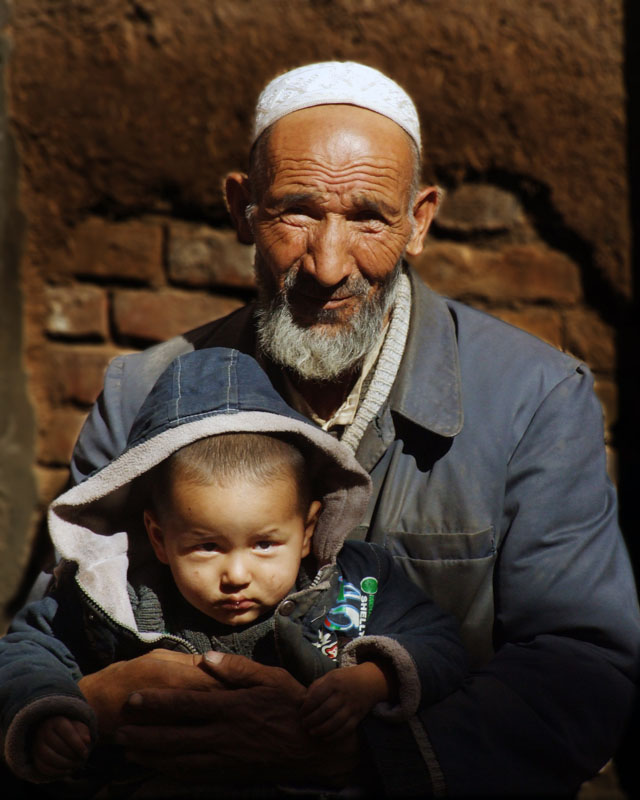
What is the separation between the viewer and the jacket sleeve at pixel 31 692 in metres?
1.59

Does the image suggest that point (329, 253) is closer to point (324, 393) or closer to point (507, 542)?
point (324, 393)

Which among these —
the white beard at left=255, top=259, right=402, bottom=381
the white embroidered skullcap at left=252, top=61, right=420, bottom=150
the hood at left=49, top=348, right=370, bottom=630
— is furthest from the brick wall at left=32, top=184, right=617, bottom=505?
the hood at left=49, top=348, right=370, bottom=630

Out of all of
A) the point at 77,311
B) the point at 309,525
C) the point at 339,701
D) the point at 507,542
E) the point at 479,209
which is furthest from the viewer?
the point at 77,311

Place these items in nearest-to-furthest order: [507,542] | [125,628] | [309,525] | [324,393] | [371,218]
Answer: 1. [125,628]
2. [309,525]
3. [507,542]
4. [371,218]
5. [324,393]

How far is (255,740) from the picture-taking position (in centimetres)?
162

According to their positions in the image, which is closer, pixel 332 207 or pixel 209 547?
pixel 209 547

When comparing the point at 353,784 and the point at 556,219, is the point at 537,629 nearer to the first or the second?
the point at 353,784

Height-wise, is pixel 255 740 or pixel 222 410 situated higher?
pixel 222 410

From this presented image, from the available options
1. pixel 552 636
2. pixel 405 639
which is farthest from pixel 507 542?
pixel 405 639

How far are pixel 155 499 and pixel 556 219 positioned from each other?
1.49m

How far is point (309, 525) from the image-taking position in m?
1.78

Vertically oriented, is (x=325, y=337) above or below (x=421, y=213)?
below

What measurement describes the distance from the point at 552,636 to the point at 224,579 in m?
0.61

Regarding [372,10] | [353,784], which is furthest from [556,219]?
[353,784]
